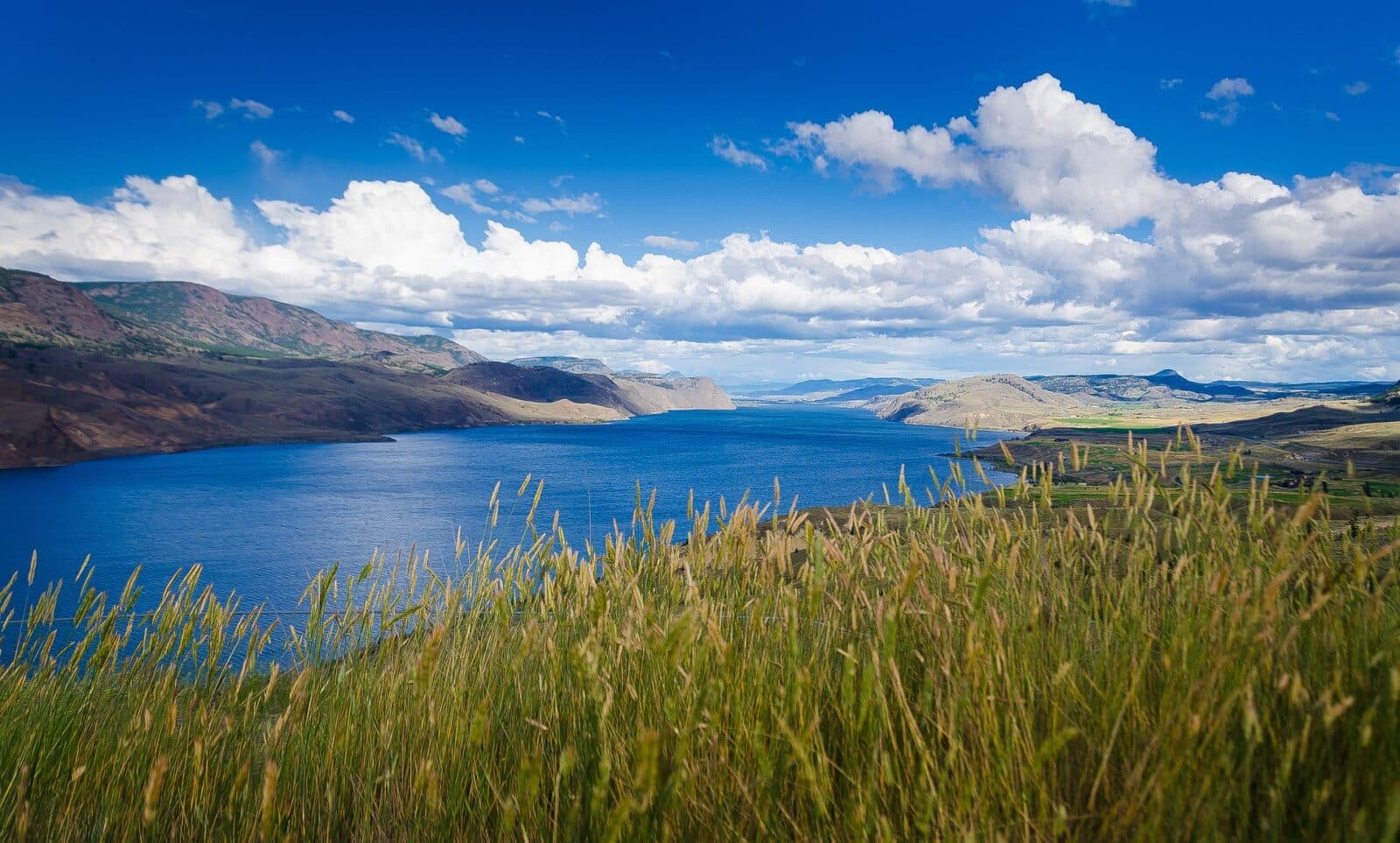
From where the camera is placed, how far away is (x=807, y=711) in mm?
2715

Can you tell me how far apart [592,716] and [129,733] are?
2.59 meters

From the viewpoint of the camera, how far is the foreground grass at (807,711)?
1894mm

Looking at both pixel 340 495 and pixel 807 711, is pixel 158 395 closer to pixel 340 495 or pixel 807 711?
pixel 340 495

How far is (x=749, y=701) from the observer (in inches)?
108

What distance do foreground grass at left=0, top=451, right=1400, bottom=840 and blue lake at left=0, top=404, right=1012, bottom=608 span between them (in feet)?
24.2

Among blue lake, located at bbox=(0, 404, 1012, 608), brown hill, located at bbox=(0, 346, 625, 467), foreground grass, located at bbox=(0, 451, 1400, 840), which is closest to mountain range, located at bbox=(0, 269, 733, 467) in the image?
brown hill, located at bbox=(0, 346, 625, 467)

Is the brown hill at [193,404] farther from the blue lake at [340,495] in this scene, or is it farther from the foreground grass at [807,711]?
the foreground grass at [807,711]

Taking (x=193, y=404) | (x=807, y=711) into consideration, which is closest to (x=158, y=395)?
(x=193, y=404)

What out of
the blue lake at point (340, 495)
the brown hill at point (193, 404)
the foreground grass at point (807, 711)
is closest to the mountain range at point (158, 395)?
the brown hill at point (193, 404)

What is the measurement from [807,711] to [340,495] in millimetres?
75489

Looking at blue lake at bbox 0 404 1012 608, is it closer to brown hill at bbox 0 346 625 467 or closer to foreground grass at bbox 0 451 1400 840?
brown hill at bbox 0 346 625 467

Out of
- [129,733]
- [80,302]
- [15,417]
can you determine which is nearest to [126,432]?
[15,417]

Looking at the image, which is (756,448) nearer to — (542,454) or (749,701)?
(542,454)

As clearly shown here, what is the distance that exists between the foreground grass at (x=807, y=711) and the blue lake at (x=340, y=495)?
7361 mm
